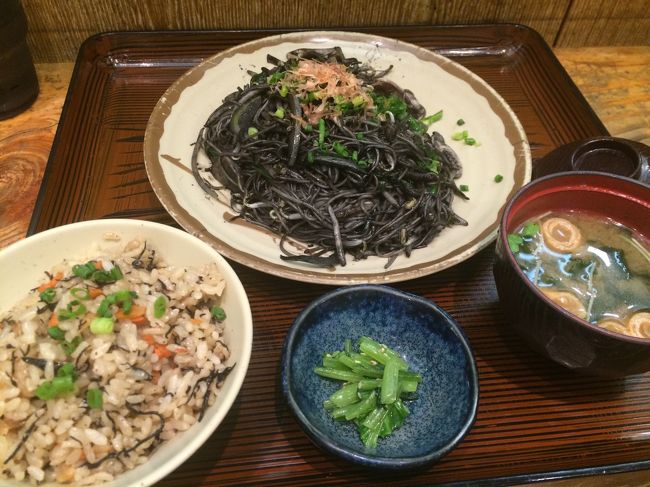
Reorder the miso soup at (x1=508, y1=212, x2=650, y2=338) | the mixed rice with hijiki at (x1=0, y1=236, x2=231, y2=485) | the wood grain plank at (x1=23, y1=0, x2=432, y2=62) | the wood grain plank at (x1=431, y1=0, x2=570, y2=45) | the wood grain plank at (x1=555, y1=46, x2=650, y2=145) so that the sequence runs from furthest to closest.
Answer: the wood grain plank at (x1=431, y1=0, x2=570, y2=45) < the wood grain plank at (x1=555, y1=46, x2=650, y2=145) < the wood grain plank at (x1=23, y1=0, x2=432, y2=62) < the miso soup at (x1=508, y1=212, x2=650, y2=338) < the mixed rice with hijiki at (x1=0, y1=236, x2=231, y2=485)

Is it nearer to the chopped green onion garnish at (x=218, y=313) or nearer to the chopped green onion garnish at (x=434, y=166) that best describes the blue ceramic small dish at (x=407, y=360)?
the chopped green onion garnish at (x=218, y=313)

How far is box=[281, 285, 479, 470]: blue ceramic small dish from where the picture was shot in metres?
1.62

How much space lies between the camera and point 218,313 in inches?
70.4

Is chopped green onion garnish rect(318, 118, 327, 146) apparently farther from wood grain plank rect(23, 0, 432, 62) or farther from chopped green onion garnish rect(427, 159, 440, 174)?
wood grain plank rect(23, 0, 432, 62)

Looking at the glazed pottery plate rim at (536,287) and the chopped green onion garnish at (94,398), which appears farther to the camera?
the glazed pottery plate rim at (536,287)

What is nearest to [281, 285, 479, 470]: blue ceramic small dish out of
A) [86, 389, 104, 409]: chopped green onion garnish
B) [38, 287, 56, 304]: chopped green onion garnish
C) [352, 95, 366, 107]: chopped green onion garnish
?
[86, 389, 104, 409]: chopped green onion garnish

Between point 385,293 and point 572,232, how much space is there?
32.3 inches

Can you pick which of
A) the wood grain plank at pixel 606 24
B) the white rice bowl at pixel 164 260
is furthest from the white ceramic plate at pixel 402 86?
the wood grain plank at pixel 606 24

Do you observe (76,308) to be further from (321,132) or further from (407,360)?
(321,132)

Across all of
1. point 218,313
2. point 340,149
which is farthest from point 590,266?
point 218,313

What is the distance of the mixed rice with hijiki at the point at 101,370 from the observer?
1440 mm

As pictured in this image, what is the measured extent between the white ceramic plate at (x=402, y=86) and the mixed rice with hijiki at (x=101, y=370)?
0.39 m

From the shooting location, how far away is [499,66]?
3324 millimetres

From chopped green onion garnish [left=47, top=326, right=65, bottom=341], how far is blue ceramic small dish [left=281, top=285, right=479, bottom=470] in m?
0.67
